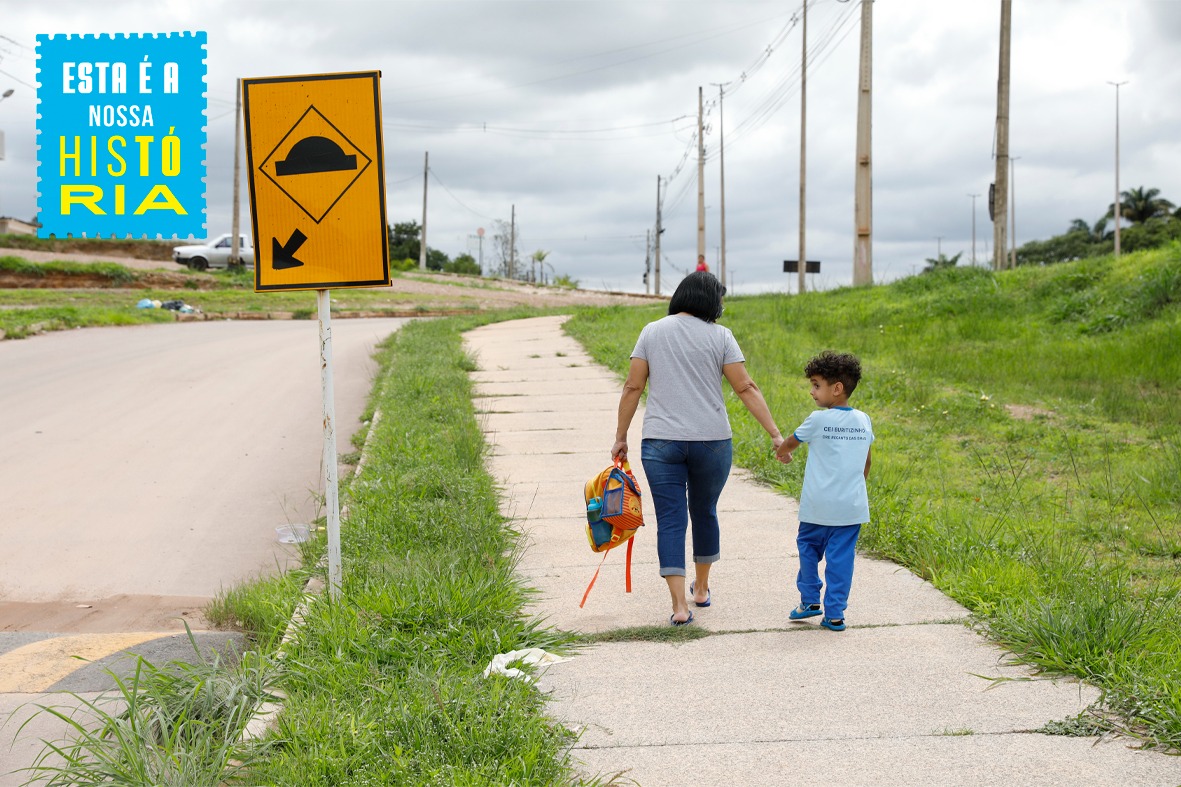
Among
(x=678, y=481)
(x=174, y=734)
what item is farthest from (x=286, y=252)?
(x=174, y=734)

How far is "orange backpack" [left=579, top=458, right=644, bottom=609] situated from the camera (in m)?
5.30

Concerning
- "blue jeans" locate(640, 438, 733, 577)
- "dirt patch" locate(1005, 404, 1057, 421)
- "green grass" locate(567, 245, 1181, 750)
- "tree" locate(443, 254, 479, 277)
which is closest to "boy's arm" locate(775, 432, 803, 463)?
"blue jeans" locate(640, 438, 733, 577)

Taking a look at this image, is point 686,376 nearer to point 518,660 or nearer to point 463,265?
point 518,660

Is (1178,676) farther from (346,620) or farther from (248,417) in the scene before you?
(248,417)

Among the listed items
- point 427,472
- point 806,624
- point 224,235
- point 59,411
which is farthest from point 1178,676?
point 224,235

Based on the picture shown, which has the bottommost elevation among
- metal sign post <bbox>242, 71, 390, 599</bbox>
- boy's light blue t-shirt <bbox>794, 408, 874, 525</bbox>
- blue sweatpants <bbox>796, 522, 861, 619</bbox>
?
blue sweatpants <bbox>796, 522, 861, 619</bbox>

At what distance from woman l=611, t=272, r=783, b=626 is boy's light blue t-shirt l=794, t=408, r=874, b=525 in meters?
0.25

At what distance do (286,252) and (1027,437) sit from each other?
8262 millimetres

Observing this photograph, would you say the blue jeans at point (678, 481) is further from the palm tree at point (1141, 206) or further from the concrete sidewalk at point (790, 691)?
the palm tree at point (1141, 206)

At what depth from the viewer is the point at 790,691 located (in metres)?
4.33

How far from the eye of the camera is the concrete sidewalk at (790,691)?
3.66 metres

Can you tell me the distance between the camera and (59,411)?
1227 cm

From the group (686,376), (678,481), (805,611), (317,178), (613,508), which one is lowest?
(805,611)

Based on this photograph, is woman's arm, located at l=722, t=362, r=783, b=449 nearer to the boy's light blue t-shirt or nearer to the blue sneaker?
the boy's light blue t-shirt
